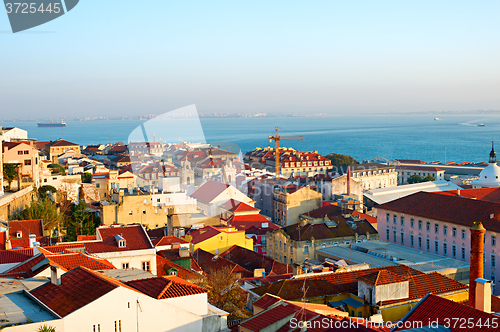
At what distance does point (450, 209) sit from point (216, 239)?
437 inches

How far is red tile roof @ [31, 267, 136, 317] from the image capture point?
6875mm

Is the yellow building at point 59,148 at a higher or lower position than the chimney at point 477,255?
higher

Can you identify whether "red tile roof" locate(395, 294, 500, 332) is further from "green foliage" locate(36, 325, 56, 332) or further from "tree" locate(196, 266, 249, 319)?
"green foliage" locate(36, 325, 56, 332)

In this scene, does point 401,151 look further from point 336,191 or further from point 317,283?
point 317,283

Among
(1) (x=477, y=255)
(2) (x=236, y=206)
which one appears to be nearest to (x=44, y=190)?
(2) (x=236, y=206)

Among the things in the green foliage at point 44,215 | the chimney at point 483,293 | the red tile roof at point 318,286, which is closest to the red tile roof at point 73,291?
the red tile roof at point 318,286

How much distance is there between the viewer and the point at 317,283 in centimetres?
1257

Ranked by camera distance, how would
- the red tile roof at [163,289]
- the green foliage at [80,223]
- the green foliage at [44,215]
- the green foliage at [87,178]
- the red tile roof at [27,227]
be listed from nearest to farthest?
1. the red tile roof at [163,289]
2. the red tile roof at [27,227]
3. the green foliage at [44,215]
4. the green foliage at [80,223]
5. the green foliage at [87,178]

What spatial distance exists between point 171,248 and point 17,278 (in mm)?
8561

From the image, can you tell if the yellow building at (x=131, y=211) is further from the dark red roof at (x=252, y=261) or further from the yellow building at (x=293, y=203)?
the yellow building at (x=293, y=203)

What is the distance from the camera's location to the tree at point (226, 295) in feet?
36.3

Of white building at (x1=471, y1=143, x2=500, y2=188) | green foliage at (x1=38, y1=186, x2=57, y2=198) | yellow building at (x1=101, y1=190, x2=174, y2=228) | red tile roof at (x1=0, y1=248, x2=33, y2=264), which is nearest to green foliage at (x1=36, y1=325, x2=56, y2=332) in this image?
red tile roof at (x1=0, y1=248, x2=33, y2=264)

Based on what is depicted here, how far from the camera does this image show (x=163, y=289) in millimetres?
7508

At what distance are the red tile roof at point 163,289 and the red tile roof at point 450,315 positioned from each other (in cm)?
326
